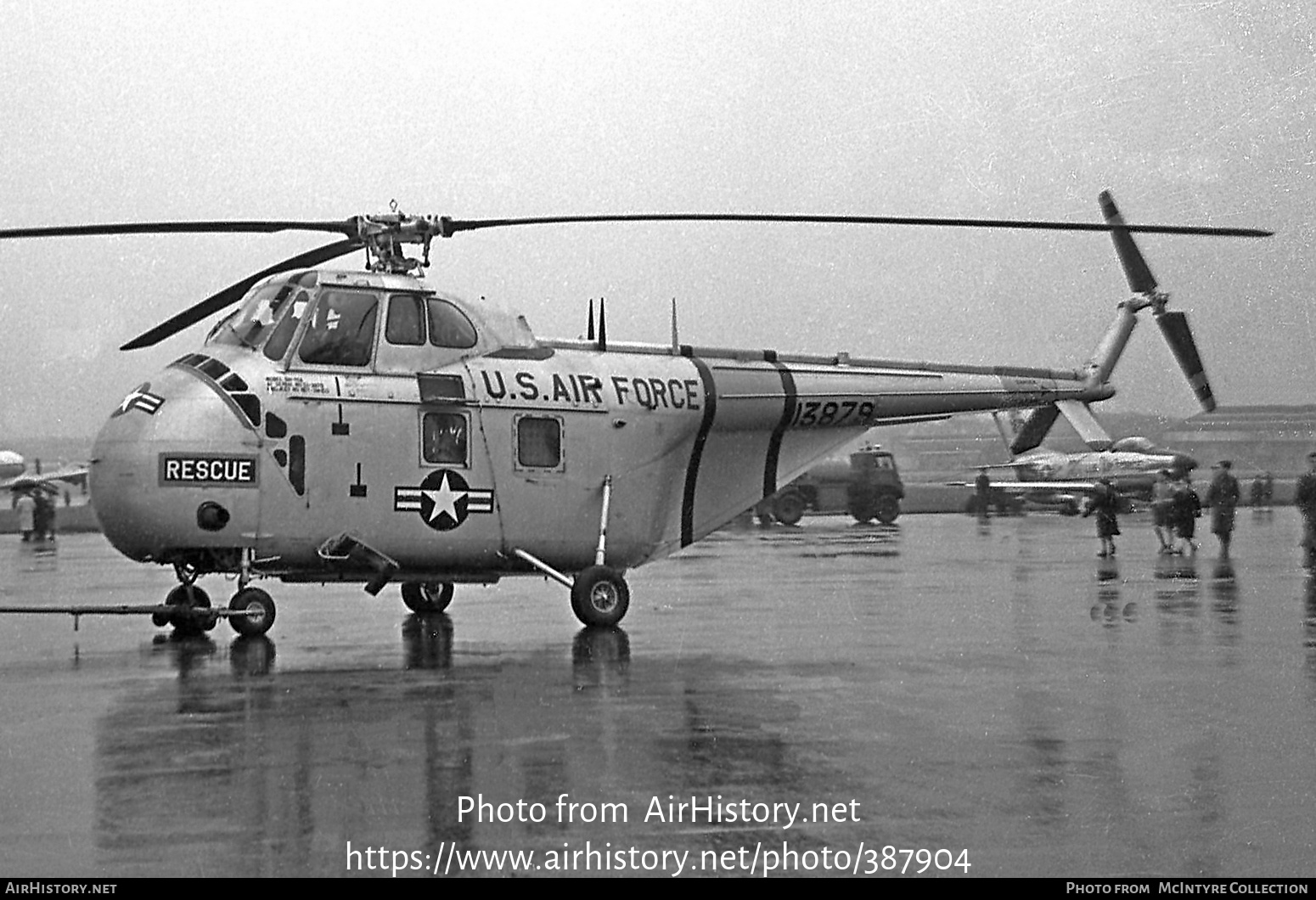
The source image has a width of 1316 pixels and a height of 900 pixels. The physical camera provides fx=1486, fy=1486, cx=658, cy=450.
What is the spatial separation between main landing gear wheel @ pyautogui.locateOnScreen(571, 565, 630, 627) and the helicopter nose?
9.63 feet

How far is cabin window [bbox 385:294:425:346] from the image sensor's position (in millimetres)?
13109

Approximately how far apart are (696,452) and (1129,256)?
38.7 ft

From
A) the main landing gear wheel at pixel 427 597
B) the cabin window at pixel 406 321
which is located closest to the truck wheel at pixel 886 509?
the main landing gear wheel at pixel 427 597

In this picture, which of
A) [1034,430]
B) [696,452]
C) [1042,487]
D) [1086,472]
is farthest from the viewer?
[1086,472]

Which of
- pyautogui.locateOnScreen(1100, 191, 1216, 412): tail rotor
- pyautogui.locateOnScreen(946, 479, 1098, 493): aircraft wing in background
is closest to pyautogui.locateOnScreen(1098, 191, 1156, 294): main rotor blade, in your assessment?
pyautogui.locateOnScreen(1100, 191, 1216, 412): tail rotor

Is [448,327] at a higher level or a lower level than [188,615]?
higher

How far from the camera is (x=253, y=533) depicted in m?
12.3

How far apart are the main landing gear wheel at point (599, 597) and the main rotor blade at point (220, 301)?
3.72 meters

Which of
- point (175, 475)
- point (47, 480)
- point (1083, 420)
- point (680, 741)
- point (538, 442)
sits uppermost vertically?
point (1083, 420)

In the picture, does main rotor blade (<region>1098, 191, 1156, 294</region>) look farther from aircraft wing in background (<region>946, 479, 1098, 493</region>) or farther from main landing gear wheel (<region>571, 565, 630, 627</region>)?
aircraft wing in background (<region>946, 479, 1098, 493</region>)

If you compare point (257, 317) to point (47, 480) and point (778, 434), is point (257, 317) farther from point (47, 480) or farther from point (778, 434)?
point (47, 480)

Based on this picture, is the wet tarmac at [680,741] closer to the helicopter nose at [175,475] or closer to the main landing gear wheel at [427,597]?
the main landing gear wheel at [427,597]

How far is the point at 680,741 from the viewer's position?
766 cm

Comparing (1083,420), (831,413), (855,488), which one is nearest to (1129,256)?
(1083,420)
